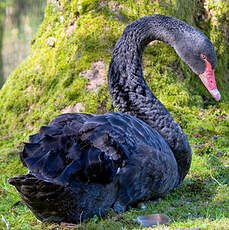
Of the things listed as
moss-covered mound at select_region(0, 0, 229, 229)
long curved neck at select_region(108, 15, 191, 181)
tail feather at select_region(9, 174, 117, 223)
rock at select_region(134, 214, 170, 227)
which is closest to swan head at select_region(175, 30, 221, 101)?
long curved neck at select_region(108, 15, 191, 181)

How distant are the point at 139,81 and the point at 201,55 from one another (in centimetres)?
79

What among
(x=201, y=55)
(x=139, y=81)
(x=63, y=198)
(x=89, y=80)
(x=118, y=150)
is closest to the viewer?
(x=63, y=198)

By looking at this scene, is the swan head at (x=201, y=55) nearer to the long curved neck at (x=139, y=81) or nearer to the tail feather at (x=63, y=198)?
the long curved neck at (x=139, y=81)

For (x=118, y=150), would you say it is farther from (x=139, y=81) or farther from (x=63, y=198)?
(x=139, y=81)

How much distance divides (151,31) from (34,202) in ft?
8.70

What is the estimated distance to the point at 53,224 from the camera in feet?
9.75

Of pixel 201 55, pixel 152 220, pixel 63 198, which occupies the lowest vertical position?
pixel 152 220

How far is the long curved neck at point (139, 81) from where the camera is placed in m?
4.16

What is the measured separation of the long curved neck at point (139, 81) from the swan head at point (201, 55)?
0.18 meters

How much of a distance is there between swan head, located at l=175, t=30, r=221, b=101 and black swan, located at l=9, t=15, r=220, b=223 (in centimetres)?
1

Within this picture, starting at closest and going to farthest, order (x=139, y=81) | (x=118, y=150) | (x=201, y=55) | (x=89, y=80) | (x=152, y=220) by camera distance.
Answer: (x=152, y=220), (x=118, y=150), (x=201, y=55), (x=139, y=81), (x=89, y=80)

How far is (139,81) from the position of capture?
14.4ft

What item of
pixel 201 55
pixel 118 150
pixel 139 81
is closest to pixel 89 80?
pixel 139 81

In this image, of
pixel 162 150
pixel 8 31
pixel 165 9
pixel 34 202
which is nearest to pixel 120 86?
pixel 162 150
